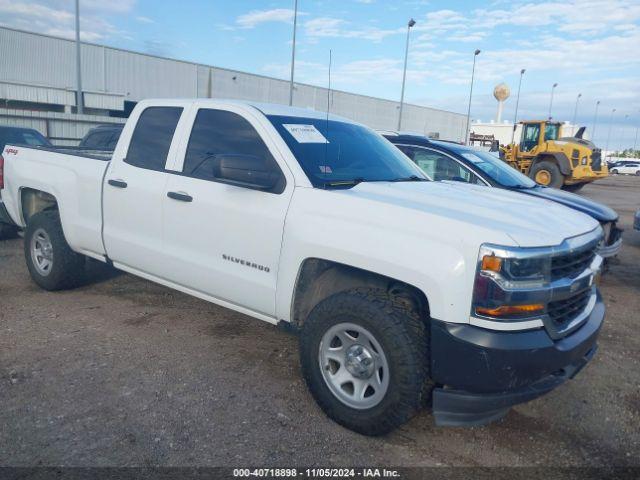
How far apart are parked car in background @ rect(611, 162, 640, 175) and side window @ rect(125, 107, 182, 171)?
192 feet

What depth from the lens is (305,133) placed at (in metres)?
3.79

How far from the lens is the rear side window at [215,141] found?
148 inches

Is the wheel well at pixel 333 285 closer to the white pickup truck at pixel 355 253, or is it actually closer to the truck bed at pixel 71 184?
the white pickup truck at pixel 355 253

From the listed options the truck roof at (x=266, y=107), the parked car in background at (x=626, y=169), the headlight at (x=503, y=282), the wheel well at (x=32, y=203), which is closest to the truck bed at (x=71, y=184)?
the wheel well at (x=32, y=203)

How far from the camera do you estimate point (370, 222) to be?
298cm

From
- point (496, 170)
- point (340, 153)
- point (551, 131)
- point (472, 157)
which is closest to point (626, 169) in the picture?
point (551, 131)

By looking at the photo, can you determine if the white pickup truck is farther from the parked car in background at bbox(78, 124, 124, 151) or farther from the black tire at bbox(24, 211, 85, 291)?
the parked car in background at bbox(78, 124, 124, 151)

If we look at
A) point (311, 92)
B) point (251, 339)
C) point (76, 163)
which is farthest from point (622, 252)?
point (311, 92)

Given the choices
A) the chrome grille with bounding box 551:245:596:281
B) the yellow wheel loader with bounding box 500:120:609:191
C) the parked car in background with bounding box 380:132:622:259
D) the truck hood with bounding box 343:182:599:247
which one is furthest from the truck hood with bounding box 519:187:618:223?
the yellow wheel loader with bounding box 500:120:609:191

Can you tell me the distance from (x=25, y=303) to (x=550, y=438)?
182 inches

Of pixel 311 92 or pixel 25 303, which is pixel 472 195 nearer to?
pixel 25 303

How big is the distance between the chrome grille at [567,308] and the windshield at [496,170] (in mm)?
3960

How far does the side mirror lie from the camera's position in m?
3.28

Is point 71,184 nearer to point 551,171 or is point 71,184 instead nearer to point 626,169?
point 551,171
